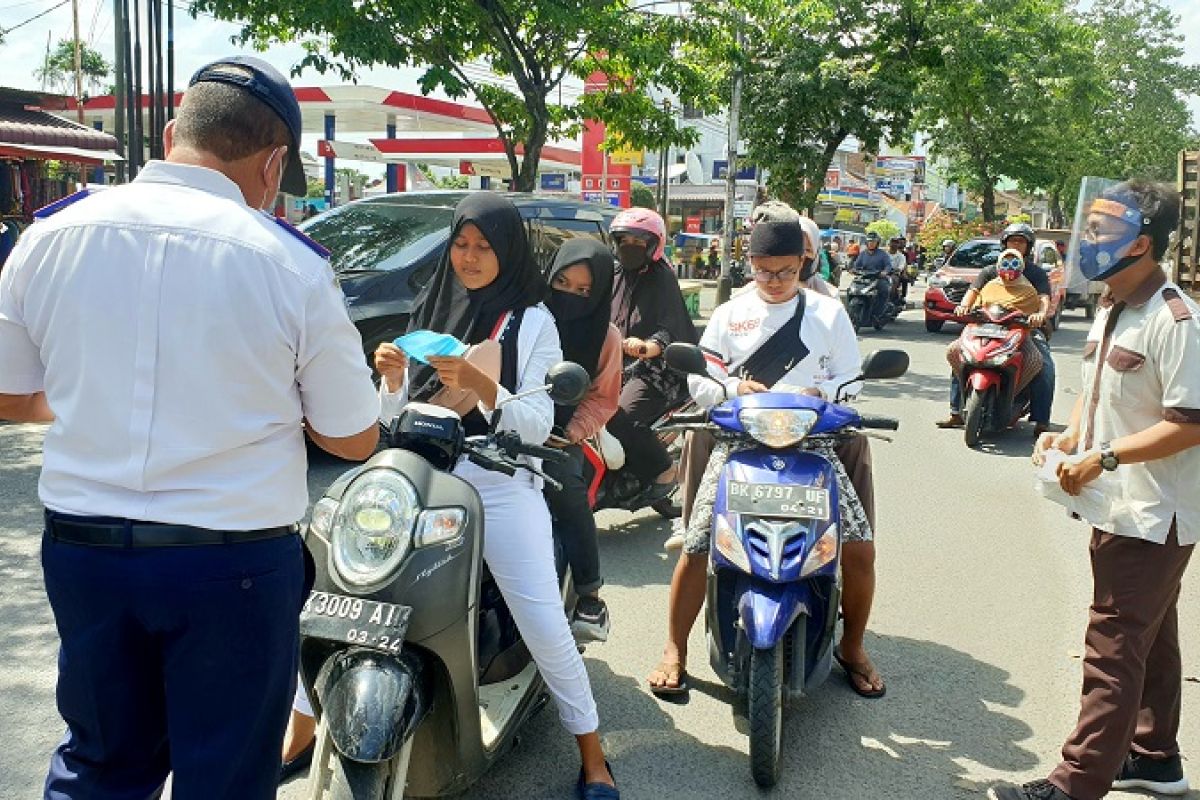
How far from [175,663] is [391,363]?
1.26 meters

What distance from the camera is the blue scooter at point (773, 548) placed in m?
3.23

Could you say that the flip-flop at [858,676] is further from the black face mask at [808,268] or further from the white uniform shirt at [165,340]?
the white uniform shirt at [165,340]

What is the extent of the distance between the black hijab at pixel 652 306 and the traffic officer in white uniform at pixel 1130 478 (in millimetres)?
2663

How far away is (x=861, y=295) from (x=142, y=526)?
1736 centimetres

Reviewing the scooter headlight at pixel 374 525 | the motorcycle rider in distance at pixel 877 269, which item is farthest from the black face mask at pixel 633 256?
the motorcycle rider in distance at pixel 877 269

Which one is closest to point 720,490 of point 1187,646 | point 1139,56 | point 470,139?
point 1187,646

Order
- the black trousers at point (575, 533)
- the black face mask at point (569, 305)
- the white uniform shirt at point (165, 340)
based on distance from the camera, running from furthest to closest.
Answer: the black face mask at point (569, 305), the black trousers at point (575, 533), the white uniform shirt at point (165, 340)

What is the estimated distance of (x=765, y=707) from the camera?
3197 millimetres

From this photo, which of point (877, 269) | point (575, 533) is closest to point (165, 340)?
point (575, 533)

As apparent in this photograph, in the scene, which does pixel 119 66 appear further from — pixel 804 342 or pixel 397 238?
pixel 804 342

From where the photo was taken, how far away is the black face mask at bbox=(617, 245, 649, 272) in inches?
219

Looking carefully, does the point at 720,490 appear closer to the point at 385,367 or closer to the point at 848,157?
the point at 385,367

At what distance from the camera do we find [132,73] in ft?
51.2

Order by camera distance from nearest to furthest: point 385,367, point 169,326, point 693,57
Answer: point 169,326 < point 385,367 < point 693,57
